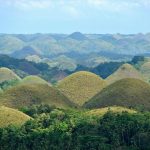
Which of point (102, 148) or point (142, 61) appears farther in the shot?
point (142, 61)

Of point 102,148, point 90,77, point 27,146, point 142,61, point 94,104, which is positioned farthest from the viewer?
point 142,61

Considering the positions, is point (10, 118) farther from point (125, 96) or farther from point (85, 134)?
point (125, 96)

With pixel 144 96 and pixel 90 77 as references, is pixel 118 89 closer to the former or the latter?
pixel 144 96

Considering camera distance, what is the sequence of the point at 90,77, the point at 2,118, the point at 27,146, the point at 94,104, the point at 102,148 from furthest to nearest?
the point at 90,77
the point at 94,104
the point at 2,118
the point at 27,146
the point at 102,148

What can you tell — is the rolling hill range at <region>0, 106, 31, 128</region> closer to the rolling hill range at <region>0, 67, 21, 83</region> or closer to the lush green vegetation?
the lush green vegetation

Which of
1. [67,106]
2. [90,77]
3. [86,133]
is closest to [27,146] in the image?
[86,133]

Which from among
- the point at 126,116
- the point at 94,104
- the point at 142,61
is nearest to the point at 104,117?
the point at 126,116

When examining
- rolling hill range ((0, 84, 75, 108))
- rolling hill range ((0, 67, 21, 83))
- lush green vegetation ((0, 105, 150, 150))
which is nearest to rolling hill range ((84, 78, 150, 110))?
rolling hill range ((0, 84, 75, 108))

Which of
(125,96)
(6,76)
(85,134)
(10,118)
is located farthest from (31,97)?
(6,76)
